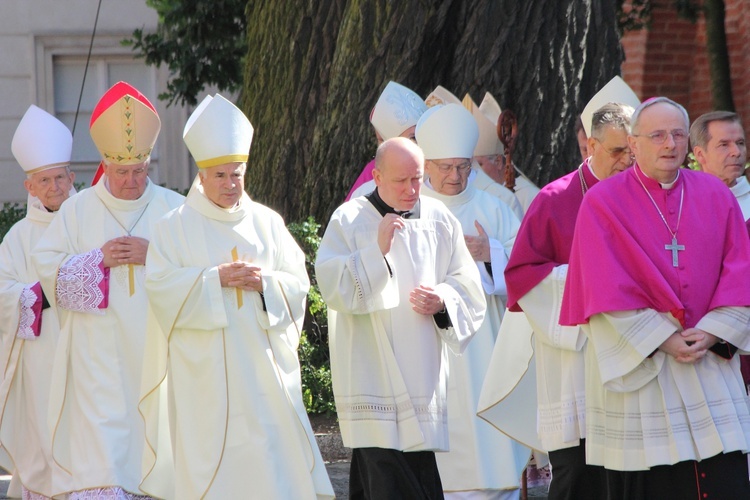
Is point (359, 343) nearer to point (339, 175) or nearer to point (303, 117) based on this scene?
point (339, 175)

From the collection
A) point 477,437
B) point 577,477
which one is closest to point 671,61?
point 477,437

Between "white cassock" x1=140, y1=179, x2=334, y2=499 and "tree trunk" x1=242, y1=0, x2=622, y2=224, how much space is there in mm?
3845

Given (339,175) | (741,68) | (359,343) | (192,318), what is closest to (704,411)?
(359,343)

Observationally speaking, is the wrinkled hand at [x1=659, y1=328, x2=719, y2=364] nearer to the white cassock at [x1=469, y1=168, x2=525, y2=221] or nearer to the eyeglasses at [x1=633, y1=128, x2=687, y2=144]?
the eyeglasses at [x1=633, y1=128, x2=687, y2=144]

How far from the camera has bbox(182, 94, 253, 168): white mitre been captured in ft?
23.4

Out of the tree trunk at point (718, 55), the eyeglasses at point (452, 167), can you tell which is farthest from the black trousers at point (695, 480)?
the tree trunk at point (718, 55)

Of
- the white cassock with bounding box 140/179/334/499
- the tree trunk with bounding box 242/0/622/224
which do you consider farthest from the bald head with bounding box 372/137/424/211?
the tree trunk with bounding box 242/0/622/224

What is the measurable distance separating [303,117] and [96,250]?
4.33 metres

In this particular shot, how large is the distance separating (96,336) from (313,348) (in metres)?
2.63

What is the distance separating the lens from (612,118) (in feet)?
21.5

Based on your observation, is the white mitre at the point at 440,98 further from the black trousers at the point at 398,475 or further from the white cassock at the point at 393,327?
the black trousers at the point at 398,475

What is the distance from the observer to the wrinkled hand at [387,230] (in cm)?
673

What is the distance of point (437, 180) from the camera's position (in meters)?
8.30

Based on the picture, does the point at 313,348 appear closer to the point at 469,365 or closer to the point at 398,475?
the point at 469,365
